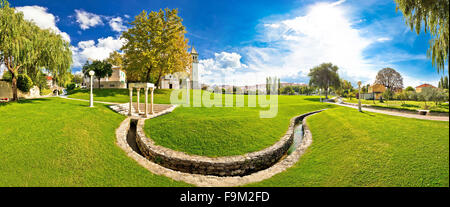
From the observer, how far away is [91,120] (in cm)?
834

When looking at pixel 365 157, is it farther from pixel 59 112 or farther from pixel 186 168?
pixel 59 112

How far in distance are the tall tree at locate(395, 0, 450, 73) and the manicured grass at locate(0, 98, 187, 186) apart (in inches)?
315

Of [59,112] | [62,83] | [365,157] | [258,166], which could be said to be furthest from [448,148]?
[62,83]

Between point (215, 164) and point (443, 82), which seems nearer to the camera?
point (443, 82)

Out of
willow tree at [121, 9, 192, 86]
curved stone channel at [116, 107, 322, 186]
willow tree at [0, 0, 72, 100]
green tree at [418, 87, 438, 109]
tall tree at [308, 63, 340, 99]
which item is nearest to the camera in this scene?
green tree at [418, 87, 438, 109]

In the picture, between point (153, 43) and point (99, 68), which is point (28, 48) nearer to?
point (153, 43)

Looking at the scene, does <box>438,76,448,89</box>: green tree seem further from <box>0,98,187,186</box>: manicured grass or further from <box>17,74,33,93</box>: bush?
<box>17,74,33,93</box>: bush

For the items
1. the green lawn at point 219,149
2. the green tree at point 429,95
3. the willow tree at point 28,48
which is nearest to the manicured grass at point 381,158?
the green lawn at point 219,149

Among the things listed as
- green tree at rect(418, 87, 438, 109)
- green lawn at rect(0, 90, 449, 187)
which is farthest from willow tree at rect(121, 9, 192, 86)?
green tree at rect(418, 87, 438, 109)

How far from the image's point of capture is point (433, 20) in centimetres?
382

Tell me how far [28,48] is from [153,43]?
11.2 meters

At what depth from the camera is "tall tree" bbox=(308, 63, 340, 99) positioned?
24.3 m

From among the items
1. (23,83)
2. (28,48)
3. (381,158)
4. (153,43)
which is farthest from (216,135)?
(23,83)

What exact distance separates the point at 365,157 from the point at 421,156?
113cm
